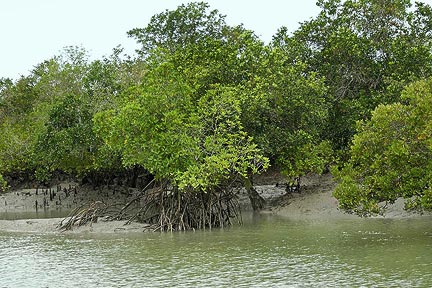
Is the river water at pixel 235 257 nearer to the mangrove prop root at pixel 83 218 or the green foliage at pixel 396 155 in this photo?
the mangrove prop root at pixel 83 218

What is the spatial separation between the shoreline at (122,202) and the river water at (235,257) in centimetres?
141

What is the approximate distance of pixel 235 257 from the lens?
1881cm

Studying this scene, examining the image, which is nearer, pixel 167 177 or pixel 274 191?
pixel 167 177

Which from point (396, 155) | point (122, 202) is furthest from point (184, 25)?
point (396, 155)

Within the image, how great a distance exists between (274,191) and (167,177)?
1224 centimetres

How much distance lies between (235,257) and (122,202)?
1960cm

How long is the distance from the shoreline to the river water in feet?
4.63

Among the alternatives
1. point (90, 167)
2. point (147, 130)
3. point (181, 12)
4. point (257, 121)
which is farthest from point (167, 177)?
point (181, 12)

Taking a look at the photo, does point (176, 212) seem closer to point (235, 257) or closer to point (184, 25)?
point (235, 257)

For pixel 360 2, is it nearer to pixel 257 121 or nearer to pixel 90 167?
pixel 257 121

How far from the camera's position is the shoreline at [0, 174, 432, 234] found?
89.3ft

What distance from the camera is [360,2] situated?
3347cm

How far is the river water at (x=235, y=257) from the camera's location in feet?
51.2

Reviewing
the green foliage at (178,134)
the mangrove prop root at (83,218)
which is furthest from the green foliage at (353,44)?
the mangrove prop root at (83,218)
